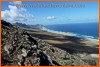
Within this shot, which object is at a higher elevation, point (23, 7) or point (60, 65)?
point (23, 7)

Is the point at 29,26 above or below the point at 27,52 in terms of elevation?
above

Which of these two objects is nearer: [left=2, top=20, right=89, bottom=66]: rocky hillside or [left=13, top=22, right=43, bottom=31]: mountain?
[left=2, top=20, right=89, bottom=66]: rocky hillside

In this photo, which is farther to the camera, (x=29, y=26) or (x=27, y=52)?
(x=29, y=26)

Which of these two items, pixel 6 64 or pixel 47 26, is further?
pixel 47 26

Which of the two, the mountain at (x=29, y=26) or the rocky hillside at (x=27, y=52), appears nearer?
the rocky hillside at (x=27, y=52)

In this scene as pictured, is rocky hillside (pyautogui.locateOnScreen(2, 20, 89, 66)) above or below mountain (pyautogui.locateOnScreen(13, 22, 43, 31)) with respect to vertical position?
below

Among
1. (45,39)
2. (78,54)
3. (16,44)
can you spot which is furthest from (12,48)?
(78,54)

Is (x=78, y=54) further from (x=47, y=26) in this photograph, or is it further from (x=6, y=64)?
(x=6, y=64)

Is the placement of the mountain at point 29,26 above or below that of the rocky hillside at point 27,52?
above
